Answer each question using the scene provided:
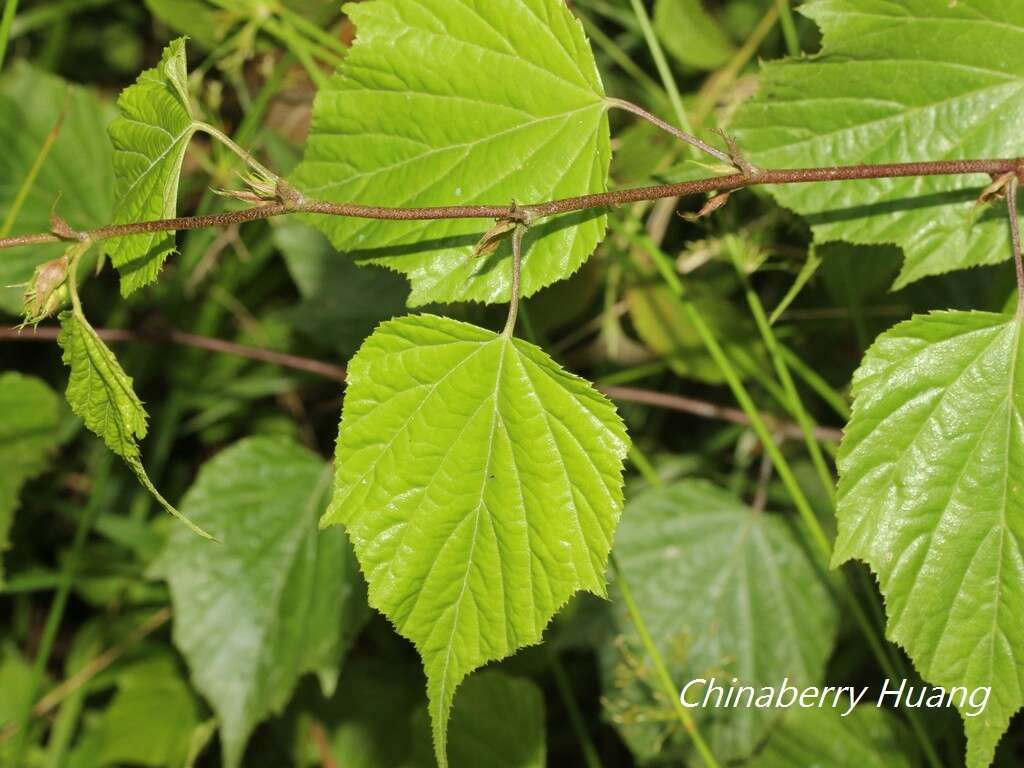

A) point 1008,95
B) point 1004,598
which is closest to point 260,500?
point 1004,598

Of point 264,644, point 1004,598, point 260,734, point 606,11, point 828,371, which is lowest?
point 260,734

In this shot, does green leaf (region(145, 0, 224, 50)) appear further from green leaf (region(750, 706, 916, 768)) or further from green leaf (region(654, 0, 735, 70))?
green leaf (region(750, 706, 916, 768))

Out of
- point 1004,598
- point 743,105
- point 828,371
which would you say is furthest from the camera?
point 828,371

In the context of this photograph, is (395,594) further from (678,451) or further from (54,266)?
(678,451)

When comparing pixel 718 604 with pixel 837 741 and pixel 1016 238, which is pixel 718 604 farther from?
pixel 1016 238

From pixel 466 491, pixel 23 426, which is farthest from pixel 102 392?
pixel 23 426

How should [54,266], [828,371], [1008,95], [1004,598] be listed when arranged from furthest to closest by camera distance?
[828,371] → [1008,95] → [1004,598] → [54,266]

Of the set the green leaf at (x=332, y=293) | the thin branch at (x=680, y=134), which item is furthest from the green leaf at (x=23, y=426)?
the thin branch at (x=680, y=134)

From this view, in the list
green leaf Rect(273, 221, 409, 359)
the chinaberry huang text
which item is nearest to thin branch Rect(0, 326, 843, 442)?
green leaf Rect(273, 221, 409, 359)
